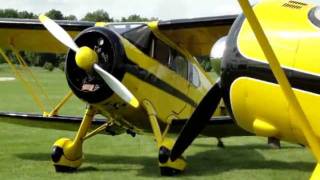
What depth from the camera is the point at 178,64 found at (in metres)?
8.84

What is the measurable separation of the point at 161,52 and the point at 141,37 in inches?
19.3

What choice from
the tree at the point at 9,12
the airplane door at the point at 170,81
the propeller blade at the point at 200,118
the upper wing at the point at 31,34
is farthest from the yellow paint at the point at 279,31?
the tree at the point at 9,12

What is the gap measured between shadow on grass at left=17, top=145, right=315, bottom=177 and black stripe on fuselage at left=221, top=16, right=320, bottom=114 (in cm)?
423

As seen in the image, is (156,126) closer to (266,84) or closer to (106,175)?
(106,175)

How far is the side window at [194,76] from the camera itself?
9164mm

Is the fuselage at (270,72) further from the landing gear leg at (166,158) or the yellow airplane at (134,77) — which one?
the landing gear leg at (166,158)

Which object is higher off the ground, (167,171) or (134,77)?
(134,77)

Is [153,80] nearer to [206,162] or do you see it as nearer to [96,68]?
[96,68]

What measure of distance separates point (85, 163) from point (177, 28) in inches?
102

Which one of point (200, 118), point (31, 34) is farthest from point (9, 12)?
point (200, 118)

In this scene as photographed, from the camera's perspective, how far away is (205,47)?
9.70 m

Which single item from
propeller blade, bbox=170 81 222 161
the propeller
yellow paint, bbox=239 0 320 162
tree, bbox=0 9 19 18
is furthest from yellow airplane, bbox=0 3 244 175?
tree, bbox=0 9 19 18

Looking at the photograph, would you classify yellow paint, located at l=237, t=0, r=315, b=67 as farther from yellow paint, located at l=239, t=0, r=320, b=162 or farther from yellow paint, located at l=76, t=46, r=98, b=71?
yellow paint, located at l=76, t=46, r=98, b=71

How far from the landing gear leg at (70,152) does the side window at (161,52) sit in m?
1.27
